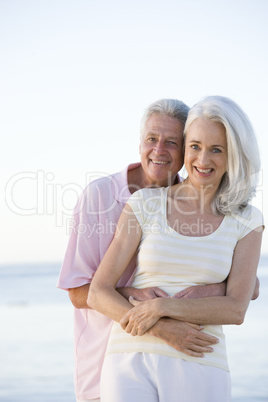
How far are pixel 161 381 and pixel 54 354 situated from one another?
6.17 meters

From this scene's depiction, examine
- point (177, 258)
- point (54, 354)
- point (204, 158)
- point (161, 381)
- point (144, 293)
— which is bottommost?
point (54, 354)

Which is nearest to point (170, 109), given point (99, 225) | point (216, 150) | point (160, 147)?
point (160, 147)

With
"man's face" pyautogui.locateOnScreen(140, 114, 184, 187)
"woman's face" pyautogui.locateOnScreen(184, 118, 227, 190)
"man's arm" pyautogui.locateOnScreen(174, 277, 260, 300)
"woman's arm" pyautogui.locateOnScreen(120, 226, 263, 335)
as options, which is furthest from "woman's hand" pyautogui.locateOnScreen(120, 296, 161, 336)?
"man's face" pyautogui.locateOnScreen(140, 114, 184, 187)

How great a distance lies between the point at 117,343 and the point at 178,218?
53 cm

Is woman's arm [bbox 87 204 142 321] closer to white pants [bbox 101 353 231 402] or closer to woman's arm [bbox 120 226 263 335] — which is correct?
woman's arm [bbox 120 226 263 335]

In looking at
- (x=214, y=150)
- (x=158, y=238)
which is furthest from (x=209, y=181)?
(x=158, y=238)

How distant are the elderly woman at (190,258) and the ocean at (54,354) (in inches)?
148

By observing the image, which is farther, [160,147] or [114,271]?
[160,147]

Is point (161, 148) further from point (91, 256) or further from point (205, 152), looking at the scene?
point (91, 256)

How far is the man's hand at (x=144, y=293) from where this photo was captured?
2.27 meters

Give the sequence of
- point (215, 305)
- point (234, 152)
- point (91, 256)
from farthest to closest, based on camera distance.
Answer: point (91, 256) < point (234, 152) < point (215, 305)

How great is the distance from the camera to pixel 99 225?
8.55 ft

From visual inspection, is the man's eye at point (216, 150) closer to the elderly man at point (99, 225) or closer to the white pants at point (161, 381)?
the elderly man at point (99, 225)

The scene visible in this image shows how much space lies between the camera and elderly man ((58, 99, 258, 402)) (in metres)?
2.59
